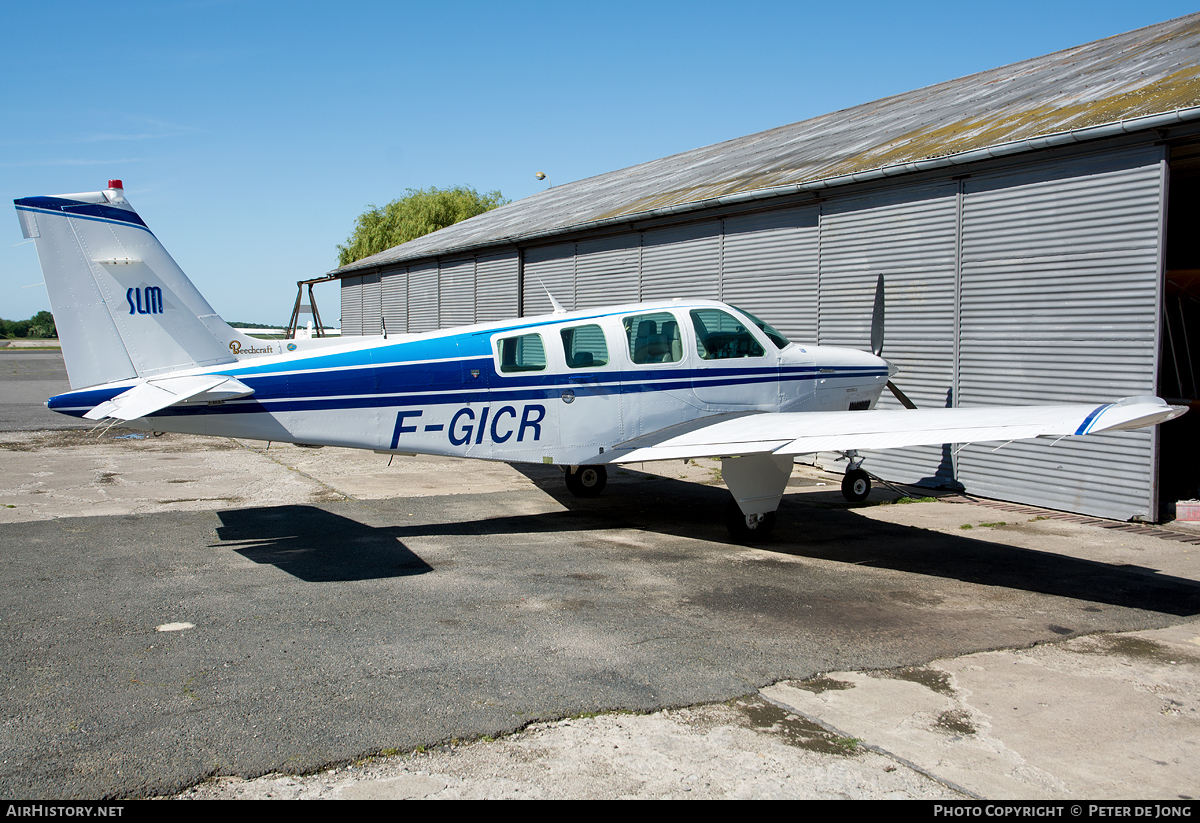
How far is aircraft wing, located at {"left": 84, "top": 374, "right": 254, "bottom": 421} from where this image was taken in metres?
7.08

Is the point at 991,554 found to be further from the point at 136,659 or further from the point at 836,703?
the point at 136,659

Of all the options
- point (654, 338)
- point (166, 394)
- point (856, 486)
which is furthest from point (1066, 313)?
point (166, 394)

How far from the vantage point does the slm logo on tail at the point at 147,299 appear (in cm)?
792

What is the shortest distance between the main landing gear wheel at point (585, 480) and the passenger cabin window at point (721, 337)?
304 centimetres

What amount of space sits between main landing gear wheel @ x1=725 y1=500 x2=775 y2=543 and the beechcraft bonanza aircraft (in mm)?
15

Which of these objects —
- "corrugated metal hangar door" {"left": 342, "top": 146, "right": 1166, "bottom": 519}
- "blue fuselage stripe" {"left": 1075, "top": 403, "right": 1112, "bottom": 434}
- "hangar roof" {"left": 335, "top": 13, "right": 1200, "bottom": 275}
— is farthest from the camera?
"hangar roof" {"left": 335, "top": 13, "right": 1200, "bottom": 275}

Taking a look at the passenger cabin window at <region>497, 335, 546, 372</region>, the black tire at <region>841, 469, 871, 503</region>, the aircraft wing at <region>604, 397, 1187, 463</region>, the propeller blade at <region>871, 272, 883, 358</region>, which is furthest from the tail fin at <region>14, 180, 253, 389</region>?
the propeller blade at <region>871, 272, 883, 358</region>

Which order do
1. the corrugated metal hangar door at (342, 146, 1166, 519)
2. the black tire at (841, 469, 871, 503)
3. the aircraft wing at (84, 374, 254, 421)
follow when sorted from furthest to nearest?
the black tire at (841, 469, 871, 503)
the corrugated metal hangar door at (342, 146, 1166, 519)
the aircraft wing at (84, 374, 254, 421)

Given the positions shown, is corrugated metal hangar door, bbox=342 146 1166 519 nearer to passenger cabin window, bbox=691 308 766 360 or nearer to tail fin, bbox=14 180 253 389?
passenger cabin window, bbox=691 308 766 360

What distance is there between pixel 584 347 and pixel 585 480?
326cm

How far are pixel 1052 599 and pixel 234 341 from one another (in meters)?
10.8

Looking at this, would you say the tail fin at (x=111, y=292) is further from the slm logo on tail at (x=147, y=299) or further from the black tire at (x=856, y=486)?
the black tire at (x=856, y=486)

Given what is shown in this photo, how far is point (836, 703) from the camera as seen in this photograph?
183 inches

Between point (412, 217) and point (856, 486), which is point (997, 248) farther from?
point (412, 217)
